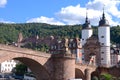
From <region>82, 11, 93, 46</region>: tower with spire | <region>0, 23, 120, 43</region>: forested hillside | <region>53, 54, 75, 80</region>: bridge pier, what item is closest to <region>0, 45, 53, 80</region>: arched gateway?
<region>53, 54, 75, 80</region>: bridge pier

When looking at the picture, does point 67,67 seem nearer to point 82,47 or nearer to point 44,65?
point 44,65

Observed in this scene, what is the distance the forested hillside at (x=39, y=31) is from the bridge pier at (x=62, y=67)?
7281 centimetres

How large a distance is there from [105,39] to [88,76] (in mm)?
11642

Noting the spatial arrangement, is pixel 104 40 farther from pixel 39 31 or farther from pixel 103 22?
pixel 39 31

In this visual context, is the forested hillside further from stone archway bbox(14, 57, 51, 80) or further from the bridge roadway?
stone archway bbox(14, 57, 51, 80)

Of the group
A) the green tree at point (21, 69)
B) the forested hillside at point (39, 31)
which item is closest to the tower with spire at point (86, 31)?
the green tree at point (21, 69)

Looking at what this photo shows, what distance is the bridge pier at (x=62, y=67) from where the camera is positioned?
46.6 metres

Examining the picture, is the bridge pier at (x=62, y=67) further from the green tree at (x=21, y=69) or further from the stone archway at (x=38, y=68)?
the green tree at (x=21, y=69)

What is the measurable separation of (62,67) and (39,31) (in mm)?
138201

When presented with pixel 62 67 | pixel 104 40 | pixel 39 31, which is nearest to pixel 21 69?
pixel 104 40

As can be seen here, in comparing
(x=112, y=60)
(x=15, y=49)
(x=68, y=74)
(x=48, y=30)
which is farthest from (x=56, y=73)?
(x=48, y=30)

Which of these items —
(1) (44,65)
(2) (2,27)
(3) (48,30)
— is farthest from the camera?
(3) (48,30)

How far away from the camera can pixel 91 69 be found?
205 ft

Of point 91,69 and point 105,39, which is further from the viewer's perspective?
point 105,39
